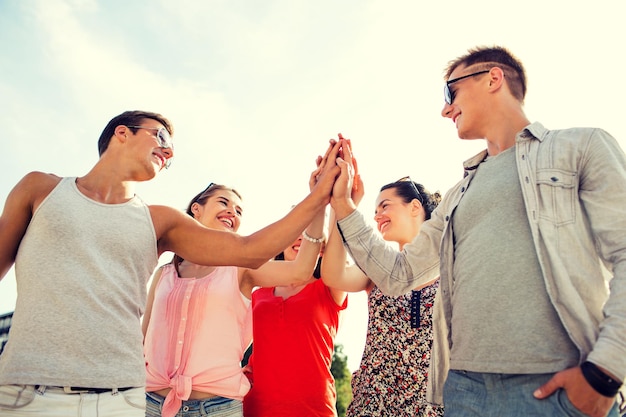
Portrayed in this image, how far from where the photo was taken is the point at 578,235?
2770 mm

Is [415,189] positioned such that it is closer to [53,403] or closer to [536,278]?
[536,278]

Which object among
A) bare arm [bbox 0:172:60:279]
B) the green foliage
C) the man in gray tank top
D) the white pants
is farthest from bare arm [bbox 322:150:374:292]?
the green foliage

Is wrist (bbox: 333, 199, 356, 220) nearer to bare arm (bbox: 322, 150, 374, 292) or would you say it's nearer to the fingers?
bare arm (bbox: 322, 150, 374, 292)

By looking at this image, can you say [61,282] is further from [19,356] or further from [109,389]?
[109,389]

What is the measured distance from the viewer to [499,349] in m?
2.75

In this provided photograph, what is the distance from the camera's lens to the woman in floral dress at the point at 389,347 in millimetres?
4332

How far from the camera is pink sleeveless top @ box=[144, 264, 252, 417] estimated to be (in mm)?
4086

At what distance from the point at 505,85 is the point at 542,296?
5.33 ft

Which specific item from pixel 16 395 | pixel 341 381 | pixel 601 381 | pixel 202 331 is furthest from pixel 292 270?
pixel 341 381

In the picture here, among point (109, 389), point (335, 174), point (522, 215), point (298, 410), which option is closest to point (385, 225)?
point (335, 174)

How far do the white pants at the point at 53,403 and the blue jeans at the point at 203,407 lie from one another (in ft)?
3.45

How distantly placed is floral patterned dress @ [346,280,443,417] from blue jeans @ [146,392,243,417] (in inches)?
40.8

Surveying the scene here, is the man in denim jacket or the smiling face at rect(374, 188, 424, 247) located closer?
the man in denim jacket

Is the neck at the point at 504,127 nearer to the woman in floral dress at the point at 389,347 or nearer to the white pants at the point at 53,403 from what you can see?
the woman in floral dress at the point at 389,347
